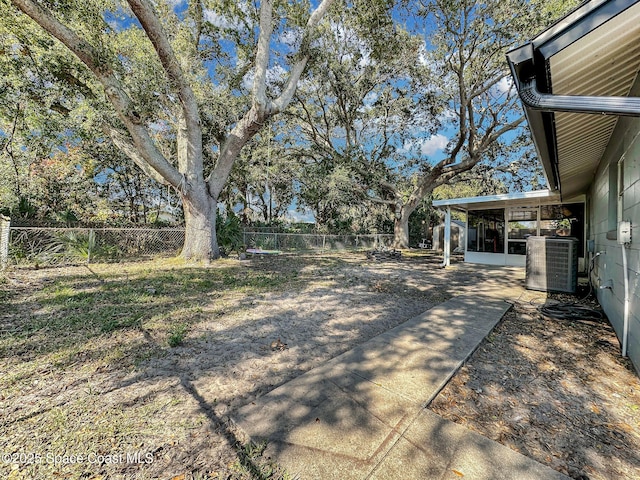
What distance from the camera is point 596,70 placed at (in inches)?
89.1

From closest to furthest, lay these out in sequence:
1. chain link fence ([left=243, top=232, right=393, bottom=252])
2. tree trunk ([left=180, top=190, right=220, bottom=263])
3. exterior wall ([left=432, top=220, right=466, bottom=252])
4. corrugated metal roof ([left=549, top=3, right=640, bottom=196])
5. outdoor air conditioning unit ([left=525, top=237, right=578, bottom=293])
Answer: corrugated metal roof ([left=549, top=3, right=640, bottom=196])
outdoor air conditioning unit ([left=525, top=237, right=578, bottom=293])
tree trunk ([left=180, top=190, right=220, bottom=263])
chain link fence ([left=243, top=232, right=393, bottom=252])
exterior wall ([left=432, top=220, right=466, bottom=252])

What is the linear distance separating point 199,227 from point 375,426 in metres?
7.93

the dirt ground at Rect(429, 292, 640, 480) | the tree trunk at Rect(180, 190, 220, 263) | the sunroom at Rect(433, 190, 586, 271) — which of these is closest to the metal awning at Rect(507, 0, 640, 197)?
the dirt ground at Rect(429, 292, 640, 480)

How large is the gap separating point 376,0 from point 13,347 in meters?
11.2

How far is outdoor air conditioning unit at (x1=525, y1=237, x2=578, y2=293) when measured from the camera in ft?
17.9

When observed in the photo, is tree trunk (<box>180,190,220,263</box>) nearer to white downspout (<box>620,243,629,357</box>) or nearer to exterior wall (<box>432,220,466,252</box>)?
white downspout (<box>620,243,629,357</box>)

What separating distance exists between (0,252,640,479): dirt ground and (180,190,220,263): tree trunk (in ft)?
12.2

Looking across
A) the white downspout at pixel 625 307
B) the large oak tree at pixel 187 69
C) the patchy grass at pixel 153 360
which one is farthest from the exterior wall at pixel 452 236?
the white downspout at pixel 625 307

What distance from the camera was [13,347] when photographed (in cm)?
263

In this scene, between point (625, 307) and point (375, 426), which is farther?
point (625, 307)

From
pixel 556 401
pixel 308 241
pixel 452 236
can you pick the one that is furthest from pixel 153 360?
pixel 452 236

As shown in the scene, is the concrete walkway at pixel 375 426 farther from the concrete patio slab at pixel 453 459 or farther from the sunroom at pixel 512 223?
the sunroom at pixel 512 223

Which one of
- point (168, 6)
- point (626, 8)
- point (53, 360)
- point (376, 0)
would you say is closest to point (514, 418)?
point (626, 8)

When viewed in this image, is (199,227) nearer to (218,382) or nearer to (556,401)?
(218,382)
